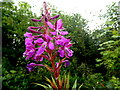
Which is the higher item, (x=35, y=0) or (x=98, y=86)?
(x=35, y=0)

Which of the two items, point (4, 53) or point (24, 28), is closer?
point (4, 53)

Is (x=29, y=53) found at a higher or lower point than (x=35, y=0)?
lower

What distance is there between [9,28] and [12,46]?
0.29 m

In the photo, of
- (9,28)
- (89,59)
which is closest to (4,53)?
(9,28)

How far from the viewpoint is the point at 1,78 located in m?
1.52

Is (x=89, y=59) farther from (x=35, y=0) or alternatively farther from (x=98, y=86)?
(x=35, y=0)

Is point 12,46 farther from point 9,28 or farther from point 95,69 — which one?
point 95,69

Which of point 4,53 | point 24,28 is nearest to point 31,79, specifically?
point 4,53

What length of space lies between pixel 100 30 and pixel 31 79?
2.18 metres

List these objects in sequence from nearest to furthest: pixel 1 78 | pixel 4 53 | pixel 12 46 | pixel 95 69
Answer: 1. pixel 1 78
2. pixel 4 53
3. pixel 12 46
4. pixel 95 69

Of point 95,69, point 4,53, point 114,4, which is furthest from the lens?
point 95,69

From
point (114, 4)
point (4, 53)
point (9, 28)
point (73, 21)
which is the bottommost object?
point (4, 53)

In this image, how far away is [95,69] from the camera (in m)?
3.32

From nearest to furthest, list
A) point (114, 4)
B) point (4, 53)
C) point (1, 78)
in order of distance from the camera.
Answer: point (1, 78)
point (4, 53)
point (114, 4)
